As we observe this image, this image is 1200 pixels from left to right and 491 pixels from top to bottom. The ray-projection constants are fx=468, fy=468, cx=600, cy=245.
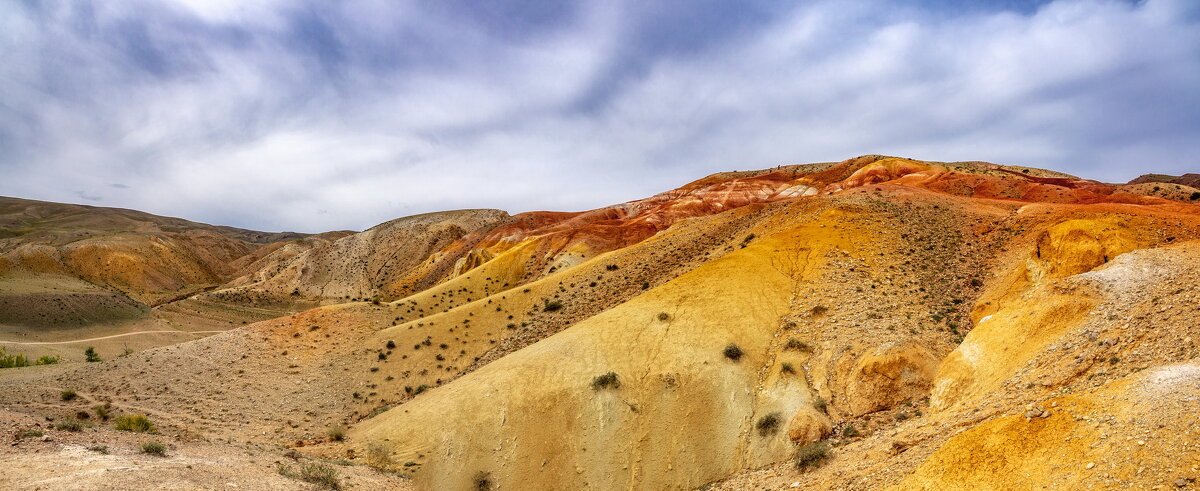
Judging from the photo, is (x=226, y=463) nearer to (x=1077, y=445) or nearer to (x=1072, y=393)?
(x=1077, y=445)

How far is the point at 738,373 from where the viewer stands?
67.0 ft

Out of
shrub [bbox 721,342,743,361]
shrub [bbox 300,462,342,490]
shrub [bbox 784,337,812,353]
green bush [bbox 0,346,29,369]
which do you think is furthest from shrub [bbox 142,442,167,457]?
green bush [bbox 0,346,29,369]

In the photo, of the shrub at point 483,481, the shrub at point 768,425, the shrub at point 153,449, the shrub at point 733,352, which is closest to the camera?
the shrub at point 153,449

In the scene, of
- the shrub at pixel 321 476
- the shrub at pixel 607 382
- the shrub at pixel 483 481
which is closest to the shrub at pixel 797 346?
the shrub at pixel 607 382

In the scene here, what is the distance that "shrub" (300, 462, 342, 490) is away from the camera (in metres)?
14.1

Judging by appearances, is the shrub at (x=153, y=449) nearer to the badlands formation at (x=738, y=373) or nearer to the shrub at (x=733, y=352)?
the badlands formation at (x=738, y=373)

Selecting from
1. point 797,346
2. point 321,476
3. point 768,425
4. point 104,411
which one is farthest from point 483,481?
point 104,411

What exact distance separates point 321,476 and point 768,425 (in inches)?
614

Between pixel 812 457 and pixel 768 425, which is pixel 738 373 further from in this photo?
pixel 812 457

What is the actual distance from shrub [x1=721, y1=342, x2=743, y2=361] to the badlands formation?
3.5 inches

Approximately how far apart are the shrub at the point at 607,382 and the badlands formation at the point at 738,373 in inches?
3.9

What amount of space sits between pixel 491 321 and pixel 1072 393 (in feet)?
98.8

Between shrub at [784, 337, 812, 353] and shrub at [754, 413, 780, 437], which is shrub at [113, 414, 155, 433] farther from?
shrub at [784, 337, 812, 353]

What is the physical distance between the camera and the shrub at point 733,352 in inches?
826
